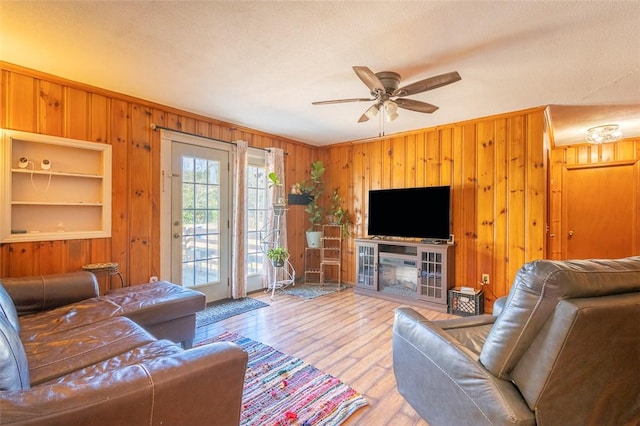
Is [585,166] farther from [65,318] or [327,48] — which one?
[65,318]

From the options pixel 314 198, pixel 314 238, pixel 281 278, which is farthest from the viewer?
pixel 314 198

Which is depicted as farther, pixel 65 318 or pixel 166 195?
pixel 166 195

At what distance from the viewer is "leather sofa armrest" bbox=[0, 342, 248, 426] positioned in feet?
2.80

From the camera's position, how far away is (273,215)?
4574 mm

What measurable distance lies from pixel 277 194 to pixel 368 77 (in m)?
2.77

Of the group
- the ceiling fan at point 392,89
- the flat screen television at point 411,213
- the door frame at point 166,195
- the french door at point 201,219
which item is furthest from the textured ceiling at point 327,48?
the flat screen television at point 411,213

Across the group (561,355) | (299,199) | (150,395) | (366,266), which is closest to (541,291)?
(561,355)

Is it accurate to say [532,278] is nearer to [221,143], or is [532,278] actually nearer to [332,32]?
[332,32]

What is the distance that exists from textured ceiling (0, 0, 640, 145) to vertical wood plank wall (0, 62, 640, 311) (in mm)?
273

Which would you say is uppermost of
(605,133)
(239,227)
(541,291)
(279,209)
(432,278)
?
(605,133)

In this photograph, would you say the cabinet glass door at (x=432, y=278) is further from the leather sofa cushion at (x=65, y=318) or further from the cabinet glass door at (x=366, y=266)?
the leather sofa cushion at (x=65, y=318)

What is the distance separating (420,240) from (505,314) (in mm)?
2965

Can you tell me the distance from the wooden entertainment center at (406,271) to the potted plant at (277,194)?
1.26 m

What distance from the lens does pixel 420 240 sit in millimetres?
4121
